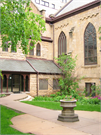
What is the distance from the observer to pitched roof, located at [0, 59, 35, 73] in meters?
20.1

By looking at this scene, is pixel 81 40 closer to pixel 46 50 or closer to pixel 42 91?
pixel 46 50

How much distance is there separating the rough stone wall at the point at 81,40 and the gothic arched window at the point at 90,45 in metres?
0.40

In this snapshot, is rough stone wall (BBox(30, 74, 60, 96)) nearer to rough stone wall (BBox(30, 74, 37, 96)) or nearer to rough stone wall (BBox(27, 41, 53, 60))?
rough stone wall (BBox(30, 74, 37, 96))

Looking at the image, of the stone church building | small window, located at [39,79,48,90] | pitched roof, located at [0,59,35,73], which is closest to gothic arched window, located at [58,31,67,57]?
the stone church building

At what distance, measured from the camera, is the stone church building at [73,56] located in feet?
67.2

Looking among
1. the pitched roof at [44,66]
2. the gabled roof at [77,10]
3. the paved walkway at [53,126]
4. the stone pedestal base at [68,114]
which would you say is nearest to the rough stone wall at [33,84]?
the pitched roof at [44,66]

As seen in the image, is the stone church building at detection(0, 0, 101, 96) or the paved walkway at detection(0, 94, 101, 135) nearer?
the paved walkway at detection(0, 94, 101, 135)

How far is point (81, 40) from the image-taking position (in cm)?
2223

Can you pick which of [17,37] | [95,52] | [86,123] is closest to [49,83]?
[95,52]

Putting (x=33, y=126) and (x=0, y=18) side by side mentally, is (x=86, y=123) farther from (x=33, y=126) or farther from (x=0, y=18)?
(x=0, y=18)

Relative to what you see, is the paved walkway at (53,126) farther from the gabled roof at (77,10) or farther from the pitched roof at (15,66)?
the gabled roof at (77,10)

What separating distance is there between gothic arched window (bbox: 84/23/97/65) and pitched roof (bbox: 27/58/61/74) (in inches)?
178

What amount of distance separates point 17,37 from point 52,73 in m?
13.8

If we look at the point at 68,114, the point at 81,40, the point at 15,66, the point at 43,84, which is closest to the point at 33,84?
the point at 43,84
